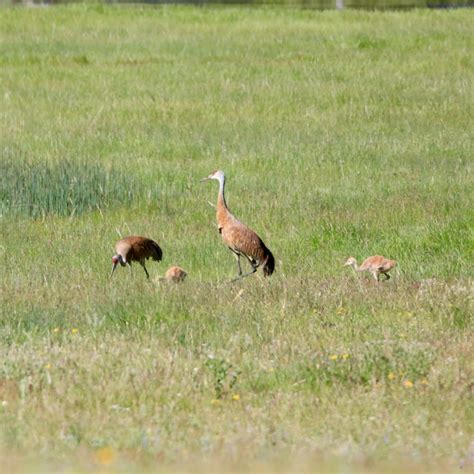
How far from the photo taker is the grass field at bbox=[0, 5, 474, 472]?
5.88m

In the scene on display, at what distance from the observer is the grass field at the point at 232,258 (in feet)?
19.3

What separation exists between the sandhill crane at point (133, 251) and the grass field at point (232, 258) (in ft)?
0.53

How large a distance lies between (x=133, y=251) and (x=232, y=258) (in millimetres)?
1270

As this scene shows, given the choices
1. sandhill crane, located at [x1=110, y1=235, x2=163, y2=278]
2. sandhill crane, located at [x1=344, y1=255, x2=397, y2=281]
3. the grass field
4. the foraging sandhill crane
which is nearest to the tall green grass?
the grass field

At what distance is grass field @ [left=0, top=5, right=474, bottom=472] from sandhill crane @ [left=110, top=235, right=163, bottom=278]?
0.16 m

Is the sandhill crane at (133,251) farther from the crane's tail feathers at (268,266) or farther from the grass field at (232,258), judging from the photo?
the crane's tail feathers at (268,266)

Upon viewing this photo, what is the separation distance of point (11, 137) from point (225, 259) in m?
7.07

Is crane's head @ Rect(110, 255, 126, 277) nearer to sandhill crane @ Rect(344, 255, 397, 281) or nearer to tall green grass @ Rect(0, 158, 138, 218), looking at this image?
sandhill crane @ Rect(344, 255, 397, 281)

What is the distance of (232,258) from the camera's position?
10844mm

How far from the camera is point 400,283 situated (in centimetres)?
898

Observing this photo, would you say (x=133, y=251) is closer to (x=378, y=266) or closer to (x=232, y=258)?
(x=232, y=258)

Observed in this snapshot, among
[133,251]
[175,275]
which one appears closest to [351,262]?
[175,275]

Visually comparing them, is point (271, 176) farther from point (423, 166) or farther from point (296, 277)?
point (296, 277)

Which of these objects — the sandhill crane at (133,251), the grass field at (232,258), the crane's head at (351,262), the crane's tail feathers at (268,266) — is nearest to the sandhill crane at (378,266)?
the grass field at (232,258)
